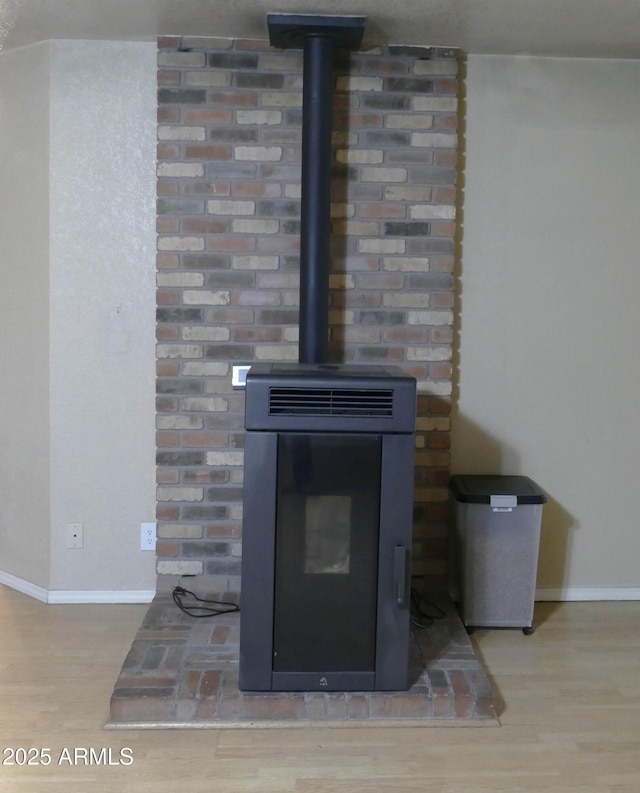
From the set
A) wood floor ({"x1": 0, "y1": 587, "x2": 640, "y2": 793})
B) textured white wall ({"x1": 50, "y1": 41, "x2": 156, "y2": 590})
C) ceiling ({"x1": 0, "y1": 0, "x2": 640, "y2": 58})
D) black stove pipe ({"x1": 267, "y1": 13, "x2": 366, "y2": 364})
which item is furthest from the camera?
textured white wall ({"x1": 50, "y1": 41, "x2": 156, "y2": 590})

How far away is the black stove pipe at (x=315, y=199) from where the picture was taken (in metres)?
2.84

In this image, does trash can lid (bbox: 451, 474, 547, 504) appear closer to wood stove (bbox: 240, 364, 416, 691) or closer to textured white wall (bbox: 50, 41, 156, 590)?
wood stove (bbox: 240, 364, 416, 691)

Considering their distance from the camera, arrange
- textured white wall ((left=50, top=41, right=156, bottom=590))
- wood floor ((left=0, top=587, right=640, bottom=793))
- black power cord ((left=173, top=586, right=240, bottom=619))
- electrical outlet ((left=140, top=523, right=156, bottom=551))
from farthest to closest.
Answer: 1. electrical outlet ((left=140, top=523, right=156, bottom=551))
2. textured white wall ((left=50, top=41, right=156, bottom=590))
3. black power cord ((left=173, top=586, right=240, bottom=619))
4. wood floor ((left=0, top=587, right=640, bottom=793))

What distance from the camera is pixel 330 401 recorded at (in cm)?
230

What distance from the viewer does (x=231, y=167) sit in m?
3.04

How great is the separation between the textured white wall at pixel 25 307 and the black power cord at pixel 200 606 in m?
0.60

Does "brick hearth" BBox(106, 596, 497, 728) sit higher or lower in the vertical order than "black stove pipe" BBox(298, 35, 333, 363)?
lower

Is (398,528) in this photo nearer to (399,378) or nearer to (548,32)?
(399,378)

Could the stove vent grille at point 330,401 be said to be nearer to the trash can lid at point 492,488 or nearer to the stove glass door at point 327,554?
the stove glass door at point 327,554

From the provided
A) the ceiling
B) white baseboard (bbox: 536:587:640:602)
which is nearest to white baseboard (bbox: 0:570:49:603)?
white baseboard (bbox: 536:587:640:602)

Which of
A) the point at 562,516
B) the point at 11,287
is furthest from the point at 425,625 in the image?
the point at 11,287

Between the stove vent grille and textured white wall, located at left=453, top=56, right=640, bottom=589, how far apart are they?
99 cm

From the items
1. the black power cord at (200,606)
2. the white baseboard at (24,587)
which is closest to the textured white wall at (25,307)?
the white baseboard at (24,587)

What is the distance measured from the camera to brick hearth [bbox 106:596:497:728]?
7.63ft
